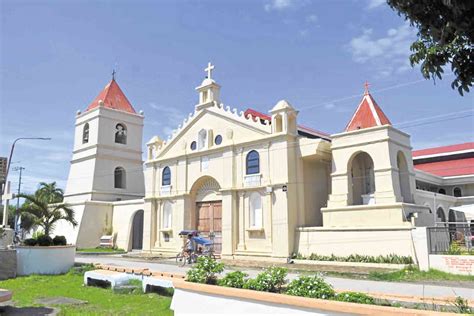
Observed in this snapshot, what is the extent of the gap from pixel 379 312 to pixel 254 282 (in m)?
2.73

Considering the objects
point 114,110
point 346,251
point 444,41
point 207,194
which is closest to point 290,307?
point 444,41

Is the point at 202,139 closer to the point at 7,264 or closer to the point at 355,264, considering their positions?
the point at 355,264

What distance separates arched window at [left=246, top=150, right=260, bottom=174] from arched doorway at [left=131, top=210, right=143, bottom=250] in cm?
1191

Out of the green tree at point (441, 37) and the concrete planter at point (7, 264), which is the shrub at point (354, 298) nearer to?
the green tree at point (441, 37)

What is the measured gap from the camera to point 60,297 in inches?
472

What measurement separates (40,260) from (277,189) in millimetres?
10905

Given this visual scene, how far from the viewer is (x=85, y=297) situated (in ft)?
38.7

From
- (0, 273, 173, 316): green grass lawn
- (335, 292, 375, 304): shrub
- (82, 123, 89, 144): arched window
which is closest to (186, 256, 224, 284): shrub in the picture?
(0, 273, 173, 316): green grass lawn

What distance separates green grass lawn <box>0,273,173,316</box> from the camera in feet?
32.2

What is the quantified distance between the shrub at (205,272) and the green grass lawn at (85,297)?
3.62ft

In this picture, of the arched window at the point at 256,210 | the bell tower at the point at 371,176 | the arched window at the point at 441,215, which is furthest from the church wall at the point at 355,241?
the arched window at the point at 441,215

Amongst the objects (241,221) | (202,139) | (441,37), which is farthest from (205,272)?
(202,139)

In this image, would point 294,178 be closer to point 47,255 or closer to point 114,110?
point 47,255

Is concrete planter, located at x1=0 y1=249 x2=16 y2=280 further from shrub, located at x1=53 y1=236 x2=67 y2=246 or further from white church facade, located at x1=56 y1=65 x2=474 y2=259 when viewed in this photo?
white church facade, located at x1=56 y1=65 x2=474 y2=259
